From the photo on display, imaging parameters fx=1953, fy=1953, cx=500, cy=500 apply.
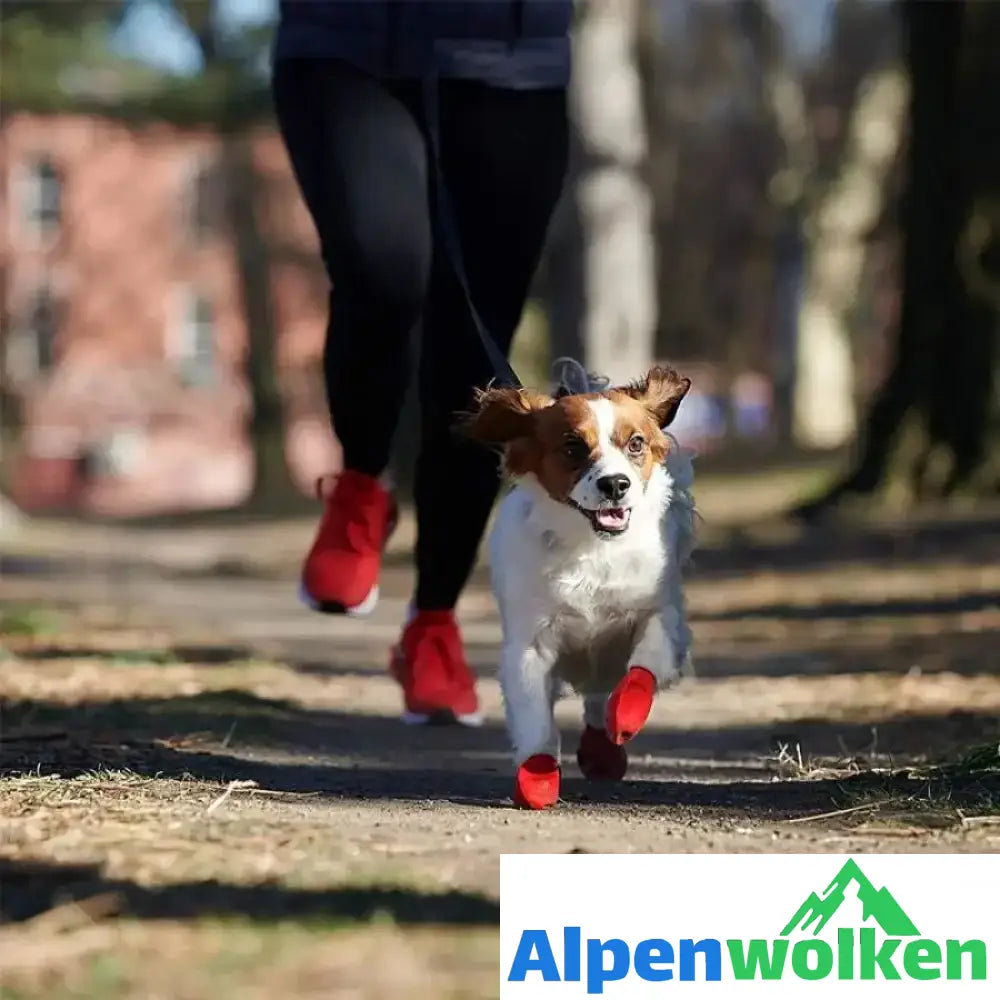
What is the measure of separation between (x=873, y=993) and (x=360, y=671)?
4165 millimetres

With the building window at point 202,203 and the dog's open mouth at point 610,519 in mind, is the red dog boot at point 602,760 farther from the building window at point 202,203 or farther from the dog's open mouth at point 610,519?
the building window at point 202,203

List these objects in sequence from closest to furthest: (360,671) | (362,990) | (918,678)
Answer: (362,990) → (918,678) → (360,671)

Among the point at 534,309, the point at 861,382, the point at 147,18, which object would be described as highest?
the point at 147,18

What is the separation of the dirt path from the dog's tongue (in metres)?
0.52

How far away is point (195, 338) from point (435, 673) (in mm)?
42487

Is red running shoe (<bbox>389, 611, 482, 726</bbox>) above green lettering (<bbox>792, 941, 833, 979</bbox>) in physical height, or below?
below

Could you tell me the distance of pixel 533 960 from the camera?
2.53m

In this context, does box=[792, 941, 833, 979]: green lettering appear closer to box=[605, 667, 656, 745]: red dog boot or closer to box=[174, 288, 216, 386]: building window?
box=[605, 667, 656, 745]: red dog boot

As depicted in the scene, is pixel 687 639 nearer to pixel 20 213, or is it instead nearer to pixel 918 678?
pixel 918 678

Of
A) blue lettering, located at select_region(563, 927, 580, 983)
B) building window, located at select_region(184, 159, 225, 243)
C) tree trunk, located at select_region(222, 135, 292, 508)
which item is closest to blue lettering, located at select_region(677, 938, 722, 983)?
blue lettering, located at select_region(563, 927, 580, 983)

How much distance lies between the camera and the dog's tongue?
353 cm

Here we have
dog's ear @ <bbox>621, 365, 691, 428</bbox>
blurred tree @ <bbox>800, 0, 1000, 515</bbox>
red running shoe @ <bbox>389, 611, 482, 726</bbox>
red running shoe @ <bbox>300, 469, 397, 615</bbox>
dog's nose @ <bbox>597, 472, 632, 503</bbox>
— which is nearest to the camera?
dog's nose @ <bbox>597, 472, 632, 503</bbox>

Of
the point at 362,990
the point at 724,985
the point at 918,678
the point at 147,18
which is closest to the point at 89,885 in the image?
the point at 362,990

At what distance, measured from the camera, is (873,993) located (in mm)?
2582
